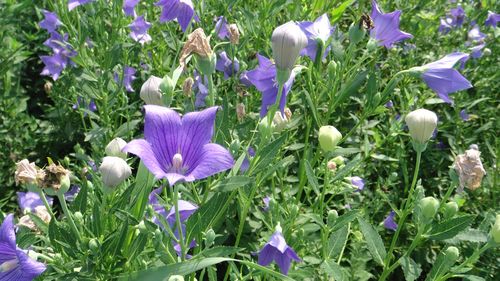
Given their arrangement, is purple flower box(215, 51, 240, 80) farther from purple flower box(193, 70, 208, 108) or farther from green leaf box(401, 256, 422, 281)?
green leaf box(401, 256, 422, 281)

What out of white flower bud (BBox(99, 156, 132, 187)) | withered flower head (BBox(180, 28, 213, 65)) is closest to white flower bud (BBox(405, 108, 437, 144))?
withered flower head (BBox(180, 28, 213, 65))

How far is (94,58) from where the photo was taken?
3318mm

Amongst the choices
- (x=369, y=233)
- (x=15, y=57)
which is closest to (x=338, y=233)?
(x=369, y=233)

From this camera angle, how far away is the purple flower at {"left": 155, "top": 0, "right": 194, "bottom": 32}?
7.29 ft

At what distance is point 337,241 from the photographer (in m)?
2.10

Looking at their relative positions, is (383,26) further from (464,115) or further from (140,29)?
(464,115)

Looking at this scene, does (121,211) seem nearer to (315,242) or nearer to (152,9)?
(315,242)

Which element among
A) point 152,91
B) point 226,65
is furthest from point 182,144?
point 226,65

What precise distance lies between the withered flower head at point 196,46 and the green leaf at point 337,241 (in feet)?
2.91

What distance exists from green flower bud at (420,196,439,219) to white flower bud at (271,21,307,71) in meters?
0.61

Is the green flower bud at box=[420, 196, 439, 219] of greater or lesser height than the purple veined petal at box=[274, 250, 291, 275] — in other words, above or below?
above

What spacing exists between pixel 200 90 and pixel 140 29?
Answer: 97cm

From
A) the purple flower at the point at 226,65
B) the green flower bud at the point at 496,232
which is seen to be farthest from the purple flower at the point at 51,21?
the green flower bud at the point at 496,232

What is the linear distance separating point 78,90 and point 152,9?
856mm
